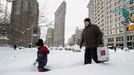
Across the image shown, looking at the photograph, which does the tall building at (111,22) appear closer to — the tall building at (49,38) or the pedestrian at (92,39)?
the tall building at (49,38)

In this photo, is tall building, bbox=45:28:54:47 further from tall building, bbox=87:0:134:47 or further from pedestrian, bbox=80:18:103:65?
pedestrian, bbox=80:18:103:65

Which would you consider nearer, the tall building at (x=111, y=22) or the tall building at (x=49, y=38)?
the tall building at (x=111, y=22)

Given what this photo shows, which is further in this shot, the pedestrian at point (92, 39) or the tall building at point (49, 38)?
the tall building at point (49, 38)

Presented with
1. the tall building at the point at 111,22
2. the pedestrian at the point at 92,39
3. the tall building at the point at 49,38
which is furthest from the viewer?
the tall building at the point at 49,38

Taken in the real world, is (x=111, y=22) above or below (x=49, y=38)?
above

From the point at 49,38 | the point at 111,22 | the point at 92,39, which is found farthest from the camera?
the point at 49,38

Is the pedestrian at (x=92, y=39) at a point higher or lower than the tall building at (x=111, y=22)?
lower

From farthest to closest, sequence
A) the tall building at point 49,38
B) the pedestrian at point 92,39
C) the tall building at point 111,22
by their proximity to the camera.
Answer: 1. the tall building at point 49,38
2. the tall building at point 111,22
3. the pedestrian at point 92,39

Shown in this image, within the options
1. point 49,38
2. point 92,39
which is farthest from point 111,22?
point 92,39

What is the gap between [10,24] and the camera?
112 ft

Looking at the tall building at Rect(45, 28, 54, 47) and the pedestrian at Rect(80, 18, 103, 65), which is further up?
the tall building at Rect(45, 28, 54, 47)

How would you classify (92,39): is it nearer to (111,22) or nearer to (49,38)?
(111,22)

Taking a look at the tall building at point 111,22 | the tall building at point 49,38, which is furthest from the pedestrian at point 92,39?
the tall building at point 49,38

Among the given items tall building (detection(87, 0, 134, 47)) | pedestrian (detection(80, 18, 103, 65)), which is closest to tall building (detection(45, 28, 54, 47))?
tall building (detection(87, 0, 134, 47))
